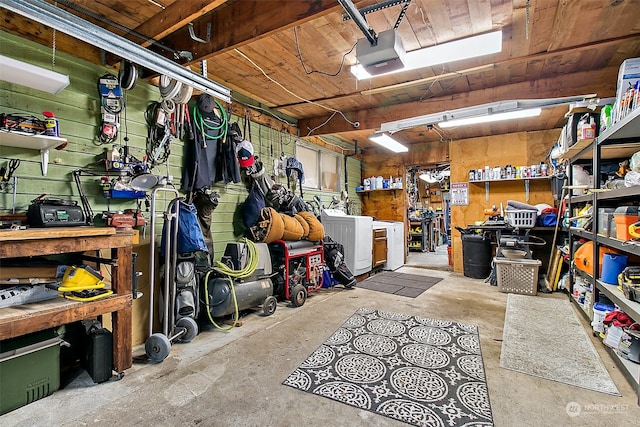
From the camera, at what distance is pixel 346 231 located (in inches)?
205

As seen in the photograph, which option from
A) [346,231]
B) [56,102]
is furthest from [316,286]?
[56,102]

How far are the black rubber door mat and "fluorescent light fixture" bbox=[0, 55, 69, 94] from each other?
4.21 metres

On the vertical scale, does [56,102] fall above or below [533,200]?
above

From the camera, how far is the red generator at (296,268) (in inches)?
154

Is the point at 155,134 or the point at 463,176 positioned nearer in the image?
the point at 155,134

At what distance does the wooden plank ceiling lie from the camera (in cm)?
229

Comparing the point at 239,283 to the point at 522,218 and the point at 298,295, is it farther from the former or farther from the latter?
the point at 522,218

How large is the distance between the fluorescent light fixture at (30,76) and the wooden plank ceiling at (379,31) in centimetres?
41

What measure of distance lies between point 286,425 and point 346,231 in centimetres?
366

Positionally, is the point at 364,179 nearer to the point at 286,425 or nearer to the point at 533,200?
the point at 533,200

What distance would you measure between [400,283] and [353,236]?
1.08 metres

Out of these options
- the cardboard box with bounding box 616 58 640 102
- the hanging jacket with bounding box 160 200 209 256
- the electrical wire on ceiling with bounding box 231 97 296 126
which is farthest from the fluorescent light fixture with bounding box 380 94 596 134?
the hanging jacket with bounding box 160 200 209 256

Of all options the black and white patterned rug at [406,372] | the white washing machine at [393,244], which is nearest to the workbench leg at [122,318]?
the black and white patterned rug at [406,372]

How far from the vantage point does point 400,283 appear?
16.5 feet
